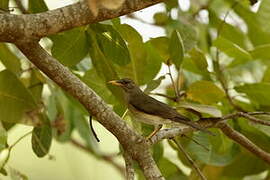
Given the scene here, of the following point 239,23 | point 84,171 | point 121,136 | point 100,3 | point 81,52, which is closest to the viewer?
point 100,3

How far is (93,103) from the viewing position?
247 cm

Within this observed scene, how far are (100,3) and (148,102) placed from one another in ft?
5.04

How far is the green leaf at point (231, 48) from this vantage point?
3193 millimetres

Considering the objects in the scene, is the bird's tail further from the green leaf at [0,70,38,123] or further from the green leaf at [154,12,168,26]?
the green leaf at [154,12,168,26]

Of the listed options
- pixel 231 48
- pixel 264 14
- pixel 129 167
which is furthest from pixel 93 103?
pixel 264 14

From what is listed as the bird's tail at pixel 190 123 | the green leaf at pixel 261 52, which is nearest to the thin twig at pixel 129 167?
the bird's tail at pixel 190 123

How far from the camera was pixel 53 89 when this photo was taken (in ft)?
12.0

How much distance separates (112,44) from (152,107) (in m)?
0.41

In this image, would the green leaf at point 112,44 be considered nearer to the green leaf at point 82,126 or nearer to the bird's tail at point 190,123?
the bird's tail at point 190,123

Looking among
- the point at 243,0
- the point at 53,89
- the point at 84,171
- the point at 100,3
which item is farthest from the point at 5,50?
the point at 84,171

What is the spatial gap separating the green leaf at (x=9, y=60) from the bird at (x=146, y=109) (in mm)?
564

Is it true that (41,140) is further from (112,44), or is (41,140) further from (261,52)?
(261,52)

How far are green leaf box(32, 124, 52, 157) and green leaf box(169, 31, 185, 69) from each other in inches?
31.5

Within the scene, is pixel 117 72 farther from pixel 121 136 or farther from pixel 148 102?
pixel 121 136
